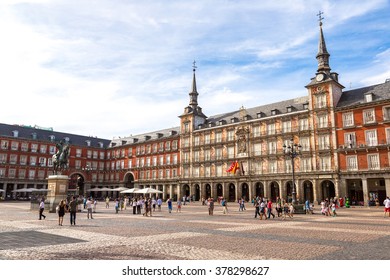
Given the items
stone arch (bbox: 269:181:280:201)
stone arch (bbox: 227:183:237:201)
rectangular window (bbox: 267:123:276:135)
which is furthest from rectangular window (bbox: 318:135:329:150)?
stone arch (bbox: 227:183:237:201)

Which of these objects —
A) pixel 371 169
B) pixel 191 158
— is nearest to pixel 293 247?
pixel 371 169

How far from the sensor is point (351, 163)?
40.0 m

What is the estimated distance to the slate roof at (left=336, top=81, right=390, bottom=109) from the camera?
3951 centimetres

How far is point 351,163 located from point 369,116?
6335 mm

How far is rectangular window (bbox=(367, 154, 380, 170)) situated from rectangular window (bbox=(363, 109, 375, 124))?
14.1 feet

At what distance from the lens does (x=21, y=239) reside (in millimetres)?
11375

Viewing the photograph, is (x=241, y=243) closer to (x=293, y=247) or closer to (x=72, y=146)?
(x=293, y=247)

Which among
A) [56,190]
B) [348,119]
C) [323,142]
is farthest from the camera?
[323,142]

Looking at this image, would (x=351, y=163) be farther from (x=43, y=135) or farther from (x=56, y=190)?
(x=43, y=135)

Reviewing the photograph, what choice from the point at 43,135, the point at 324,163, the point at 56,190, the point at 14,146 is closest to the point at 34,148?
the point at 14,146

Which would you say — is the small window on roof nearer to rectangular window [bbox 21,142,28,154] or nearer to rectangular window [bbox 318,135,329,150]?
rectangular window [bbox 318,135,329,150]

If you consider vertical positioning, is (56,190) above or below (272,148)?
below
